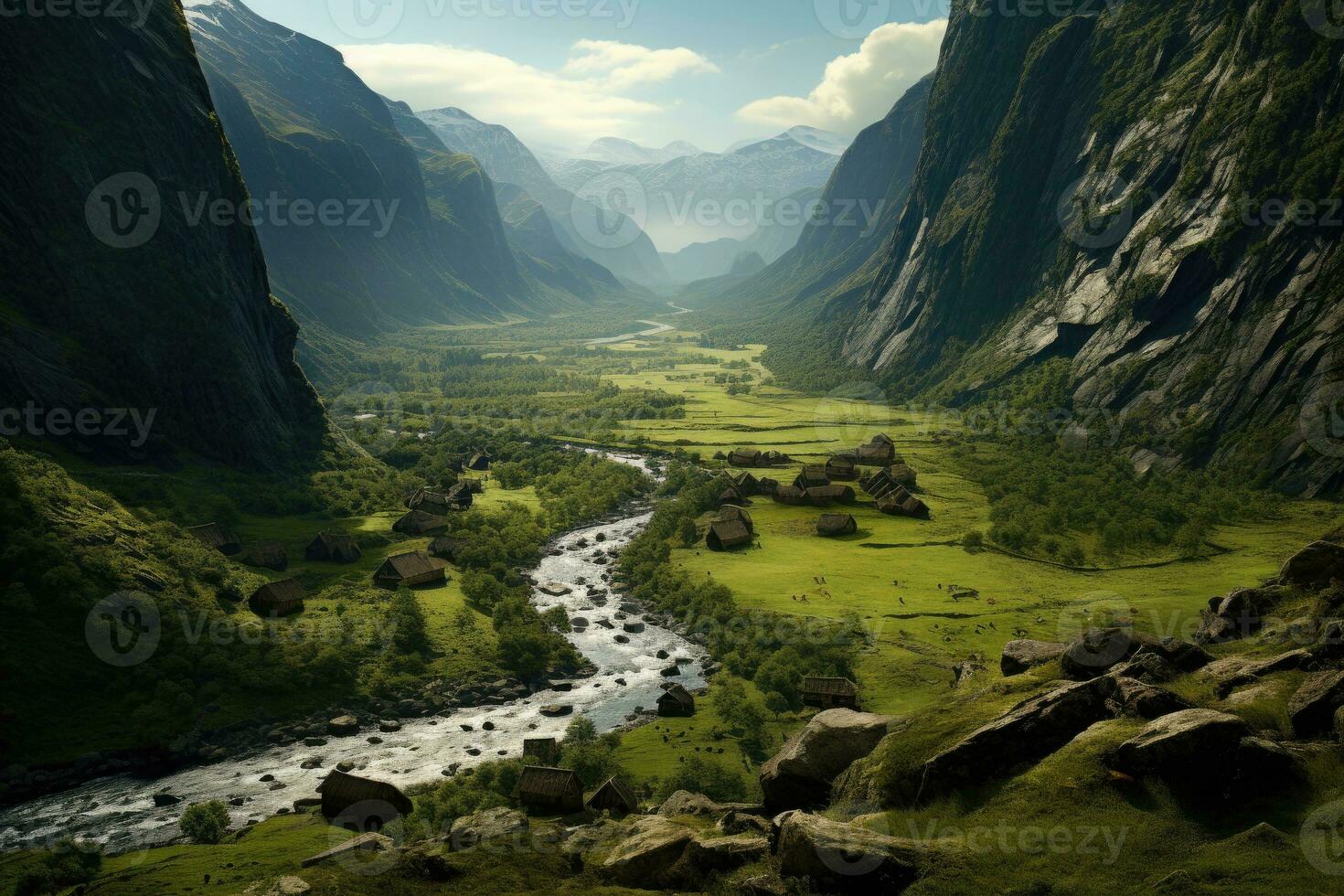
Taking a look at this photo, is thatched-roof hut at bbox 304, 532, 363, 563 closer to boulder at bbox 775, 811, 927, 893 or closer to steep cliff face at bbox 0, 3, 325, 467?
steep cliff face at bbox 0, 3, 325, 467

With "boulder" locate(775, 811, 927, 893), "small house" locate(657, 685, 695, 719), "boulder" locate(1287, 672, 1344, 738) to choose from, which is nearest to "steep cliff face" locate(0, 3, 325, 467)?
"small house" locate(657, 685, 695, 719)

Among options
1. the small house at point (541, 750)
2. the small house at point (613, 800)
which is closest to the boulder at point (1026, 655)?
the small house at point (613, 800)

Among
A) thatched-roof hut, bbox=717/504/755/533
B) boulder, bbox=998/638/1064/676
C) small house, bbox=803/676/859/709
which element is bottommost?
small house, bbox=803/676/859/709

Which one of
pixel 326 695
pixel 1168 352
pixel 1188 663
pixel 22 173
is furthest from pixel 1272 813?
pixel 22 173

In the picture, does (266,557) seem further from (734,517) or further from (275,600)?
(734,517)

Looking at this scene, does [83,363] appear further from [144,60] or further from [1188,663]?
[1188,663]

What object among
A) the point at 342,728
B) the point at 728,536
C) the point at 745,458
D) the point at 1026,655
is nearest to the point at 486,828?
the point at 342,728
